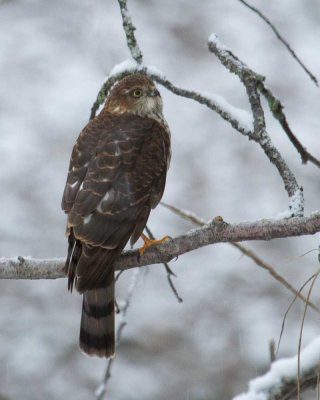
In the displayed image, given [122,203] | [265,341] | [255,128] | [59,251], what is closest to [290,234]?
[255,128]

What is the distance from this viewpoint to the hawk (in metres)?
4.32

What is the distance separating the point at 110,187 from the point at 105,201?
10 centimetres

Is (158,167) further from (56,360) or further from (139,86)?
(56,360)

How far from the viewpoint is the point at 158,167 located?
15.6 ft

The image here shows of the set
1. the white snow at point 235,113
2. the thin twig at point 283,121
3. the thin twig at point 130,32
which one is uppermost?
the thin twig at point 130,32

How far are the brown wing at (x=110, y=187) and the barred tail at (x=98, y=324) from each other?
7.2 inches

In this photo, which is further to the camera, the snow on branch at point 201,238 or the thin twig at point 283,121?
the thin twig at point 283,121

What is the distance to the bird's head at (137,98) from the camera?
5.40 meters

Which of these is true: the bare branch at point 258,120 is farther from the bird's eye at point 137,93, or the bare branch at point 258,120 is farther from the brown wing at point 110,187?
the bird's eye at point 137,93

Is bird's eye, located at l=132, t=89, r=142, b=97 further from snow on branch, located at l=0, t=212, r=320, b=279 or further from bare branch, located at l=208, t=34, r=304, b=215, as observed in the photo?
snow on branch, located at l=0, t=212, r=320, b=279

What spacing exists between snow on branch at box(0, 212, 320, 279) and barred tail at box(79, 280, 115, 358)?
378mm

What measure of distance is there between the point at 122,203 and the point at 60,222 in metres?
4.57

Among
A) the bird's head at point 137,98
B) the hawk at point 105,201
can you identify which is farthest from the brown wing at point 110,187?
the bird's head at point 137,98

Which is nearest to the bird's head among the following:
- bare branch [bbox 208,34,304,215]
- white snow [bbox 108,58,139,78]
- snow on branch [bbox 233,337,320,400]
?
white snow [bbox 108,58,139,78]
